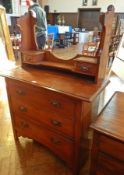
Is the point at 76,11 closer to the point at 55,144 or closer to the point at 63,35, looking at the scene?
the point at 63,35

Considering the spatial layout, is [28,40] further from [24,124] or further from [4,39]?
[4,39]

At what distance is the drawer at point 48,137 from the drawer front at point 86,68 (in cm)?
51

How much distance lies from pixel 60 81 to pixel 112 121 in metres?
0.45

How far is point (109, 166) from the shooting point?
857 mm

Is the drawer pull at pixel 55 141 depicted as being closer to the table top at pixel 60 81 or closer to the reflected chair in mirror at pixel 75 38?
the table top at pixel 60 81

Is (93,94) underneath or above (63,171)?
above

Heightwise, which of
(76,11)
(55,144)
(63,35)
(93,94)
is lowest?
(55,144)

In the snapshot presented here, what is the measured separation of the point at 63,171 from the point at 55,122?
0.50m

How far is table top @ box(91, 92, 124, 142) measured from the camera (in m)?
0.76

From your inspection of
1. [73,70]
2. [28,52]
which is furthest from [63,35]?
[73,70]

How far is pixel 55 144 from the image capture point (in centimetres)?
125

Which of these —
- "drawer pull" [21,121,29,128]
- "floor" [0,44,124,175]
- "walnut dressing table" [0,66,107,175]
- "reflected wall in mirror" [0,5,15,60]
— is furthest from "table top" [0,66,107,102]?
"reflected wall in mirror" [0,5,15,60]

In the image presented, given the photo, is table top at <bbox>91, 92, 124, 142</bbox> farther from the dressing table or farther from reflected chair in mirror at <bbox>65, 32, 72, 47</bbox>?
reflected chair in mirror at <bbox>65, 32, 72, 47</bbox>

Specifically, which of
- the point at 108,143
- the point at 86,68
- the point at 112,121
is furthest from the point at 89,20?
the point at 108,143
